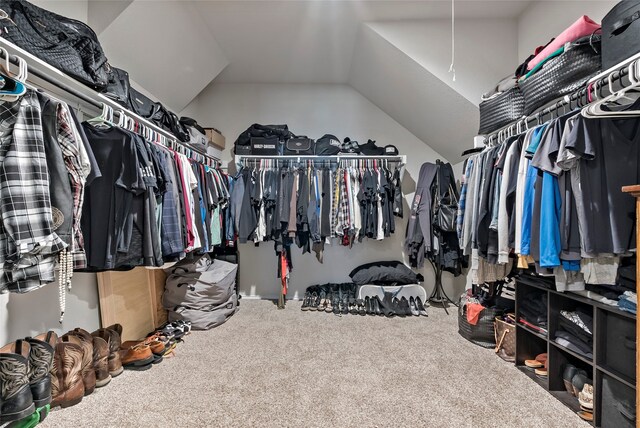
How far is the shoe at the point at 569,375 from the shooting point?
57.1 inches

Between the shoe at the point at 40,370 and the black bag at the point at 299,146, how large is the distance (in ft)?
7.82

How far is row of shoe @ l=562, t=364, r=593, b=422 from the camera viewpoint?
1320mm

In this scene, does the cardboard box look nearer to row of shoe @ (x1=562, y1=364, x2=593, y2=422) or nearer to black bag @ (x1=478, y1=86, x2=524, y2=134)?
black bag @ (x1=478, y1=86, x2=524, y2=134)

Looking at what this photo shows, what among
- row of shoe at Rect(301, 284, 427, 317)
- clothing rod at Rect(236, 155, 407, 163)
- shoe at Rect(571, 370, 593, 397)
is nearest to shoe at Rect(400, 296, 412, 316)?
row of shoe at Rect(301, 284, 427, 317)

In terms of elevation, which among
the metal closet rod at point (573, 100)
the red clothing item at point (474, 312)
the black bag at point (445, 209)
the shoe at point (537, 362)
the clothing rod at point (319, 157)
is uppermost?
the clothing rod at point (319, 157)

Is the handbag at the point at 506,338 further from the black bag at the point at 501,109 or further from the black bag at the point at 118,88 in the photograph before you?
the black bag at the point at 118,88

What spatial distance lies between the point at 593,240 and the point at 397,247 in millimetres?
2188

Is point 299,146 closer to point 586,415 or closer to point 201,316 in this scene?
point 201,316

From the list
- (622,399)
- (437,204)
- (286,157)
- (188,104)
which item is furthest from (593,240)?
(188,104)

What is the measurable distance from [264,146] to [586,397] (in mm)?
3048

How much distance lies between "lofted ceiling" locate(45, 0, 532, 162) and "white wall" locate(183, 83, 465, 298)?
49 cm

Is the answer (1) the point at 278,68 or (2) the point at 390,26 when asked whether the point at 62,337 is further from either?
(2) the point at 390,26

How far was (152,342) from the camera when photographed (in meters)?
1.92

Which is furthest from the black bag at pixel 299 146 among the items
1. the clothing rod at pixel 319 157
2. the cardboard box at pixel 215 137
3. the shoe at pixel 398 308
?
the shoe at pixel 398 308
